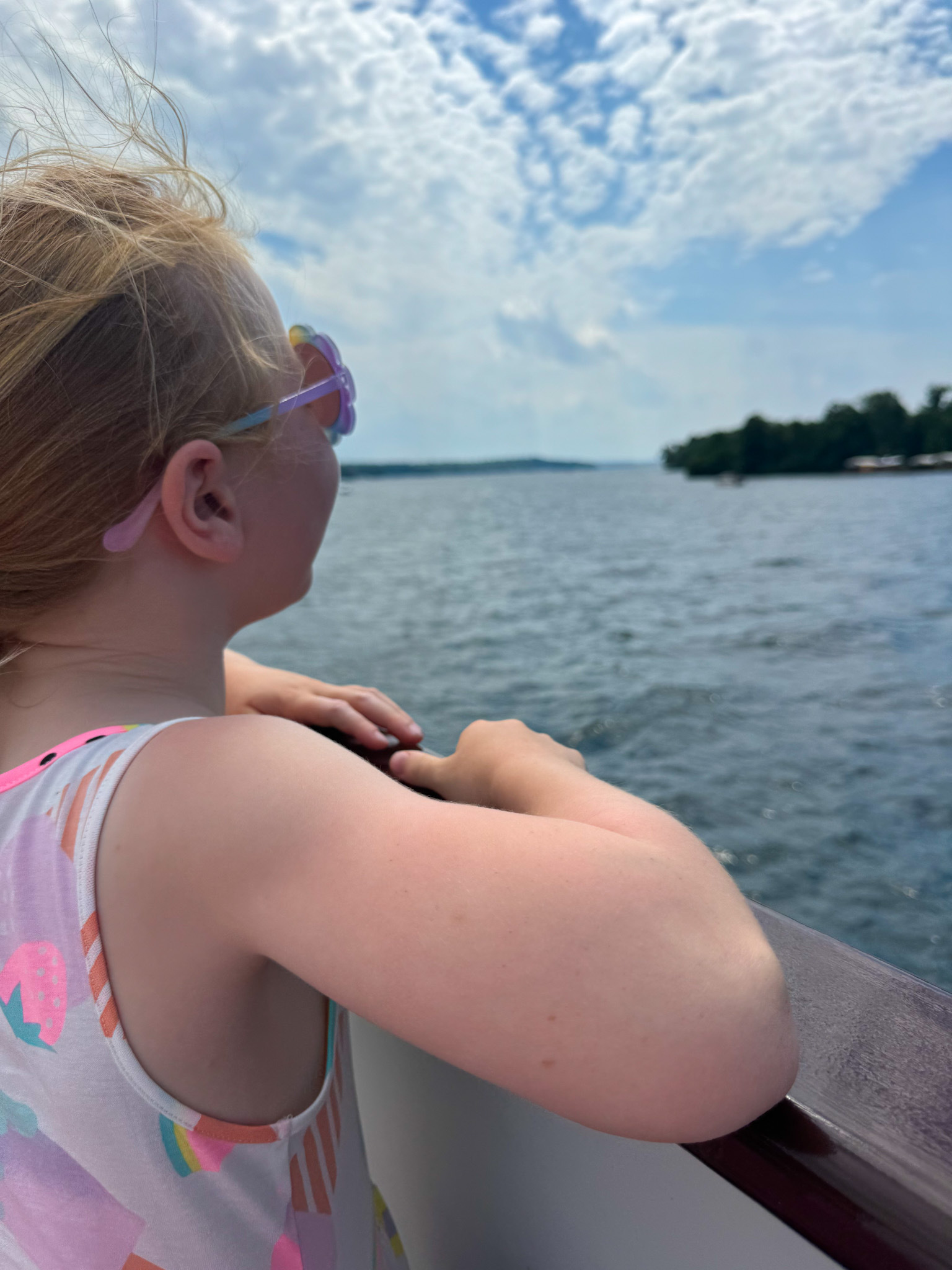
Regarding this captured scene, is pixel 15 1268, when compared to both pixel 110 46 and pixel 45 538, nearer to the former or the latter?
pixel 45 538

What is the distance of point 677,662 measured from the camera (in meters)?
7.63

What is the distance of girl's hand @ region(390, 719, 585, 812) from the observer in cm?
80

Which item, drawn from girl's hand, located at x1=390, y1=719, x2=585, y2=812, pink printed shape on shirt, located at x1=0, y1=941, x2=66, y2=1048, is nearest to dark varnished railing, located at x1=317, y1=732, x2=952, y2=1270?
girl's hand, located at x1=390, y1=719, x2=585, y2=812

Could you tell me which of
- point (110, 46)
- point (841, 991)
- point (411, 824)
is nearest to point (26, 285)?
point (110, 46)

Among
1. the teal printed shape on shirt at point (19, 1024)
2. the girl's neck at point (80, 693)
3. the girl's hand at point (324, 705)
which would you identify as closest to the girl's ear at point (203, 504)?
the girl's neck at point (80, 693)

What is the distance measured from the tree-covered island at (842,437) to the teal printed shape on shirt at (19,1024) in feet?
190

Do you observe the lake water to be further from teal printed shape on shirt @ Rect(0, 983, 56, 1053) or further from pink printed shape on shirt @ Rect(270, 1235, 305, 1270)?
teal printed shape on shirt @ Rect(0, 983, 56, 1053)

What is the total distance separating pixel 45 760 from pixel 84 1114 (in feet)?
0.89

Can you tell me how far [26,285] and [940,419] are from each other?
196 feet

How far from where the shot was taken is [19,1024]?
65 cm

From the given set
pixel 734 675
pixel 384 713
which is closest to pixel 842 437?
pixel 734 675

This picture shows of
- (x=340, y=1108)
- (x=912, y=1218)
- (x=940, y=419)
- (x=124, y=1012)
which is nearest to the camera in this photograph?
(x=912, y=1218)

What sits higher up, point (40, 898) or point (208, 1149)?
point (40, 898)

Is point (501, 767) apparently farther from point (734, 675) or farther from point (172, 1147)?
point (734, 675)
